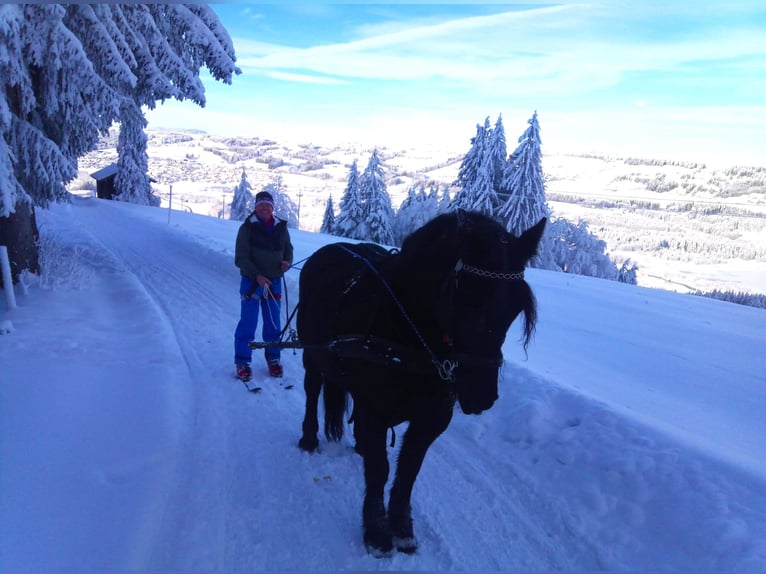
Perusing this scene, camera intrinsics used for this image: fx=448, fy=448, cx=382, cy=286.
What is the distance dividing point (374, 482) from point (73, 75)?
24.5 feet

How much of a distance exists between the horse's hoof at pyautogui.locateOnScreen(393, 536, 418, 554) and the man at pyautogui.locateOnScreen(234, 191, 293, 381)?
2.68 m

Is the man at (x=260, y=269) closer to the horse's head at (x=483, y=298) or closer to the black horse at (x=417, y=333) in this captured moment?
the black horse at (x=417, y=333)

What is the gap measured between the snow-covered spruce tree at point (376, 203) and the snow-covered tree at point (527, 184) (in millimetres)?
11935

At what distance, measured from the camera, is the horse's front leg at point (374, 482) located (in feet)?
9.32

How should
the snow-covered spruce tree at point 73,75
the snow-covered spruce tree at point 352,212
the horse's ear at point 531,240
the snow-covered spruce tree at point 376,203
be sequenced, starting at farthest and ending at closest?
the snow-covered spruce tree at point 352,212
the snow-covered spruce tree at point 376,203
the snow-covered spruce tree at point 73,75
the horse's ear at point 531,240

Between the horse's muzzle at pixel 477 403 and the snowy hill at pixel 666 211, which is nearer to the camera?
the horse's muzzle at pixel 477 403

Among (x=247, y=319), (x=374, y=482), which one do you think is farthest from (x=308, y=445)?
(x=247, y=319)

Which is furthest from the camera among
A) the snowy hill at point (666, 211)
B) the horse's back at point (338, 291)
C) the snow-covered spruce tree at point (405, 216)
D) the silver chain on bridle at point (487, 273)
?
the snow-covered spruce tree at point (405, 216)

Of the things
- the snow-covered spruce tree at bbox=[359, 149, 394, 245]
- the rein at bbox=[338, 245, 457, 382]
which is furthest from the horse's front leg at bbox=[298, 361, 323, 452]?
the snow-covered spruce tree at bbox=[359, 149, 394, 245]

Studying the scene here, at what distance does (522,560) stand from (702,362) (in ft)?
16.6

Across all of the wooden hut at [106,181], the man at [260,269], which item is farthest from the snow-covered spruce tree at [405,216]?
the man at [260,269]

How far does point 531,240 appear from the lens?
2.34 metres

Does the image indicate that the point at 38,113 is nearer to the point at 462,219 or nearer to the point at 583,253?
the point at 462,219

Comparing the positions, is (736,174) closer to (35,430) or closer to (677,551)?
(677,551)
